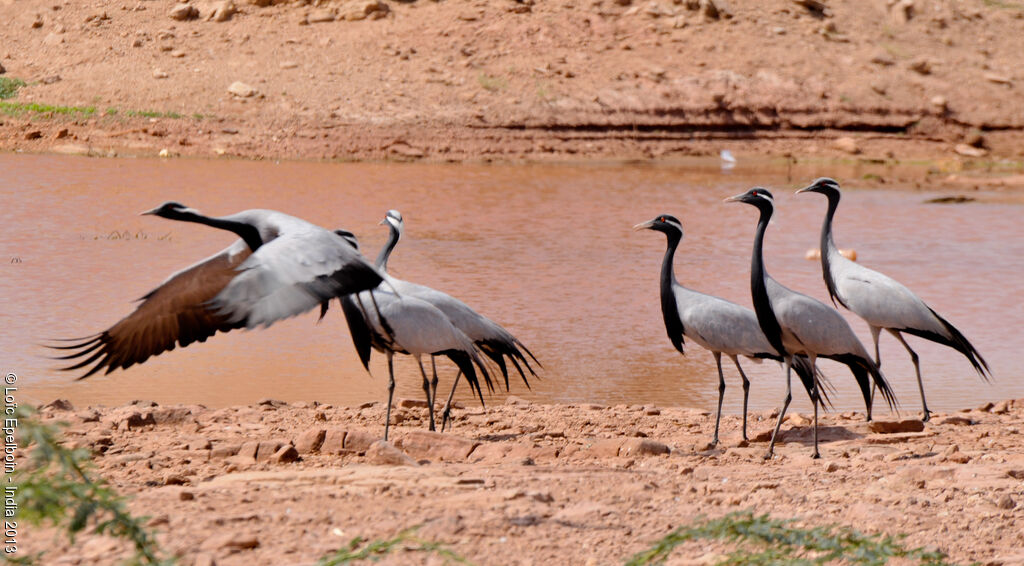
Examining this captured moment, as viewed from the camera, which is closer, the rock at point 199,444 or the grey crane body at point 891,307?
the rock at point 199,444

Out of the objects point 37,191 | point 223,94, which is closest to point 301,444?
point 37,191

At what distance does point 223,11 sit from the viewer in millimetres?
28781

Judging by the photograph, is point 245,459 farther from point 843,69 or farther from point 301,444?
point 843,69

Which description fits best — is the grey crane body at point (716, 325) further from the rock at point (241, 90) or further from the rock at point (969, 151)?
the rock at point (969, 151)

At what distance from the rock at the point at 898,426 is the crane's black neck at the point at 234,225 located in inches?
153

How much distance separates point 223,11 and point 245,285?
24841 millimetres

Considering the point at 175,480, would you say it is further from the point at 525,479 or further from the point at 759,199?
the point at 759,199

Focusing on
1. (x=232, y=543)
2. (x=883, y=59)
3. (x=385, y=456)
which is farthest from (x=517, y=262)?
(x=883, y=59)

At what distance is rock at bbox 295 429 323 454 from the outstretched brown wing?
72 centimetres

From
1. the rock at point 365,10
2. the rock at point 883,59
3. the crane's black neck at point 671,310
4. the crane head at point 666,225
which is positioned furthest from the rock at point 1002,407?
the rock at point 883,59

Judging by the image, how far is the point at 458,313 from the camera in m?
7.97

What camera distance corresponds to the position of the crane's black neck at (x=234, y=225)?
628cm

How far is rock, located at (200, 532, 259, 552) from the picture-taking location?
4.22 metres

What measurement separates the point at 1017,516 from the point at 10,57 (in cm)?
2663
